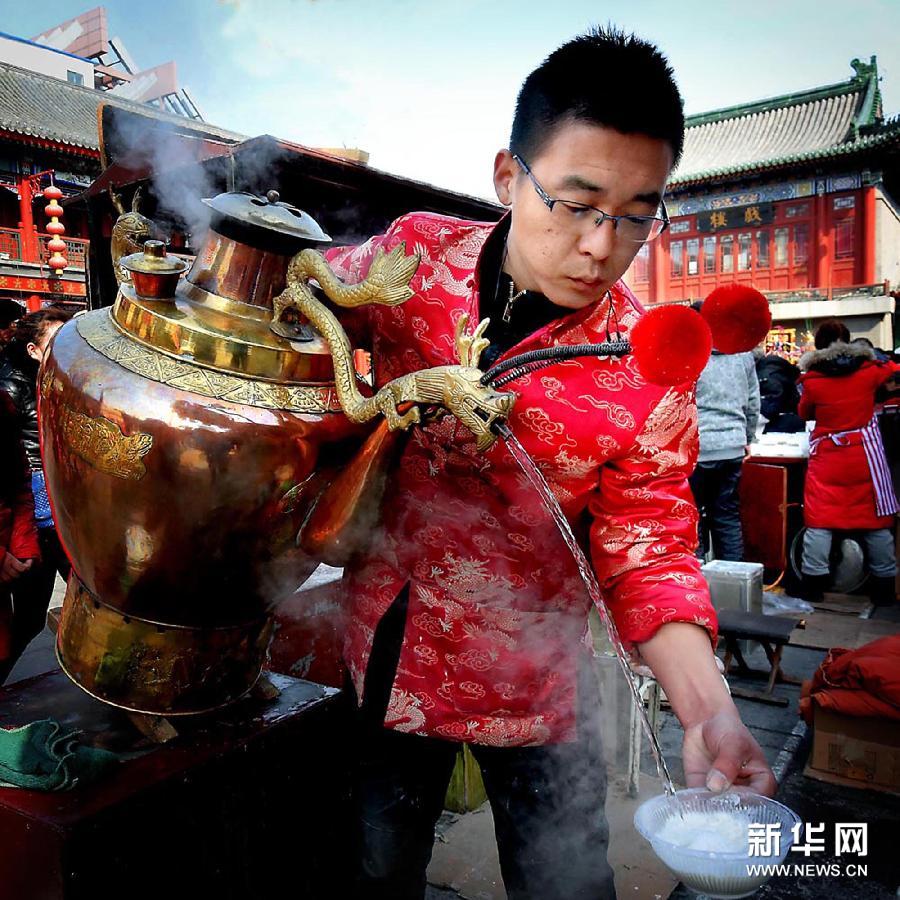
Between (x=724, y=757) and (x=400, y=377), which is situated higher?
(x=400, y=377)

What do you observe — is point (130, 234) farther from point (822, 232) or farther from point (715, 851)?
point (822, 232)

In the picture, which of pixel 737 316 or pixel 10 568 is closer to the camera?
pixel 737 316

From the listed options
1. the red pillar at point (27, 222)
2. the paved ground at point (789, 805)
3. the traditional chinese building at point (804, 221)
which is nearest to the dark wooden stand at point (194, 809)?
the paved ground at point (789, 805)

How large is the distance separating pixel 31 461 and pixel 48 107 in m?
17.5

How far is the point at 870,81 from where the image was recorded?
2003 cm

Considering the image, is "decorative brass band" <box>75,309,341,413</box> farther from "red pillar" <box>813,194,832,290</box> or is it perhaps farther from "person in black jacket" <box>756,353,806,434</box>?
"red pillar" <box>813,194,832,290</box>

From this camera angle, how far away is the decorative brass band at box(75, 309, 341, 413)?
113cm

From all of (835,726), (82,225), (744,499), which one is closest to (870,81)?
(744,499)

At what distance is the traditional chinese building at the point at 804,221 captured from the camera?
18641 mm

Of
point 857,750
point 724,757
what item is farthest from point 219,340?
point 857,750

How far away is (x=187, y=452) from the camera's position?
3.60 ft

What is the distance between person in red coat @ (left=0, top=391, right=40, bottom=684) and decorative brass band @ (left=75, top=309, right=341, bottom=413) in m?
2.20

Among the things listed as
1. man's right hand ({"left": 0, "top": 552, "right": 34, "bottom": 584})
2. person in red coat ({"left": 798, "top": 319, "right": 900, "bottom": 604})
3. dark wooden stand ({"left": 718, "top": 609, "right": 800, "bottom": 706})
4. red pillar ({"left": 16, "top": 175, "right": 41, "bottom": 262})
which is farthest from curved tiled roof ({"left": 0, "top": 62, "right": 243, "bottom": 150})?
dark wooden stand ({"left": 718, "top": 609, "right": 800, "bottom": 706})

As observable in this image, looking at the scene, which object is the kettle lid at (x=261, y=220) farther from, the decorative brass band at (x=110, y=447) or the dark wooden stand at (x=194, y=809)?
the dark wooden stand at (x=194, y=809)
